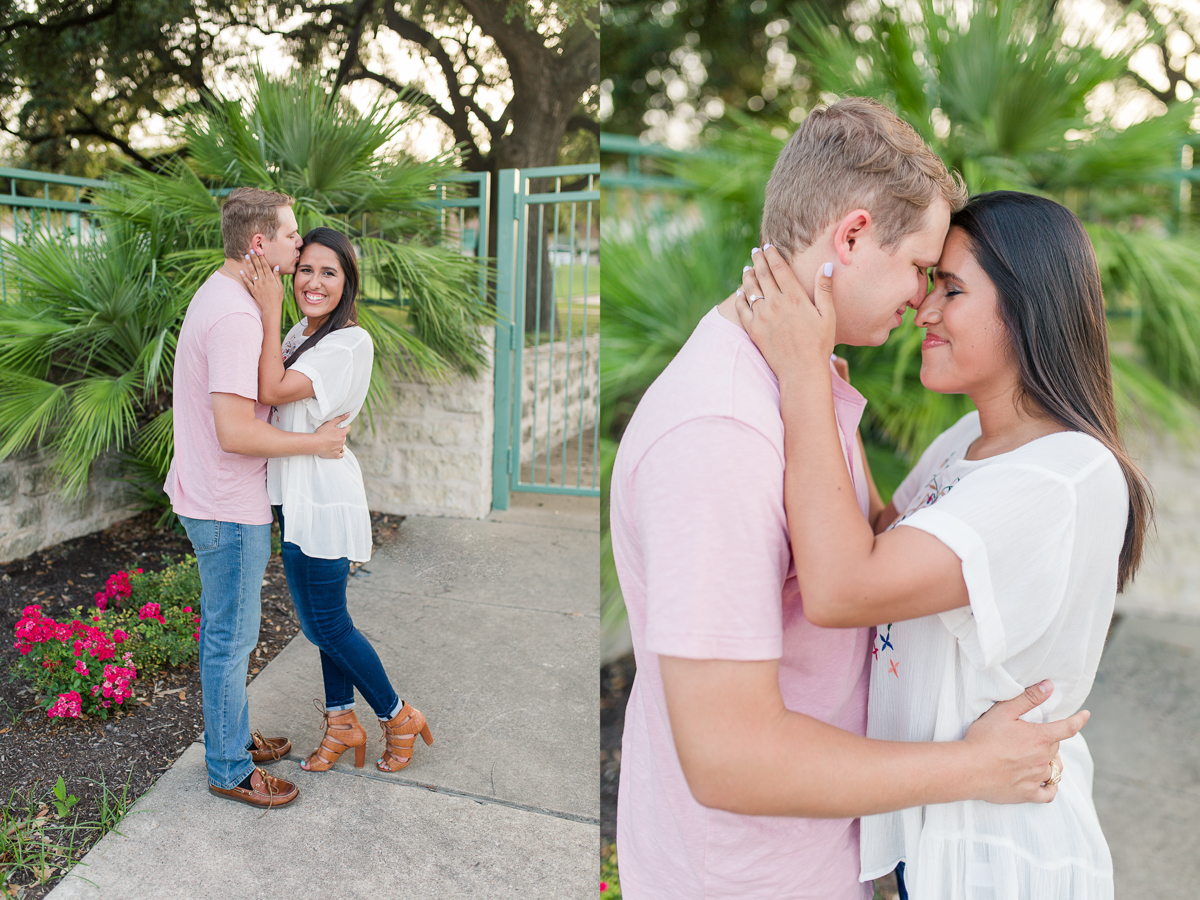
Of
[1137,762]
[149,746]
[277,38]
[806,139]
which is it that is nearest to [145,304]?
[277,38]

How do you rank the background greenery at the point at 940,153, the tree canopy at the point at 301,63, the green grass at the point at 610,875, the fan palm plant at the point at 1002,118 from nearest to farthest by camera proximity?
the tree canopy at the point at 301,63 < the green grass at the point at 610,875 < the background greenery at the point at 940,153 < the fan palm plant at the point at 1002,118

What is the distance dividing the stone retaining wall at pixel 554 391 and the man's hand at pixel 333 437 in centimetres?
62

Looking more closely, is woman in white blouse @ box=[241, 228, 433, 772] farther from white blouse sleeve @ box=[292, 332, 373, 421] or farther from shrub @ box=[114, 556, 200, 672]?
shrub @ box=[114, 556, 200, 672]

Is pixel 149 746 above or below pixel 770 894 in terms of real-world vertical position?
below

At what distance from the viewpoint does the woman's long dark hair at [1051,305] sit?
3.25 ft

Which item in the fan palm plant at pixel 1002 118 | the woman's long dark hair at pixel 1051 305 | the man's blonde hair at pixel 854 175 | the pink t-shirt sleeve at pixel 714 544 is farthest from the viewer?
the fan palm plant at pixel 1002 118

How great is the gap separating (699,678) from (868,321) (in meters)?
0.46

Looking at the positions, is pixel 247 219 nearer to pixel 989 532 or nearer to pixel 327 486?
pixel 327 486

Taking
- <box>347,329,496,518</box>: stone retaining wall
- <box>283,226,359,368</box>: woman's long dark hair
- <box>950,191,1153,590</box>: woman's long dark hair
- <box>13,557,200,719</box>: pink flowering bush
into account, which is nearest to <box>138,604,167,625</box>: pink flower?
<box>13,557,200,719</box>: pink flowering bush

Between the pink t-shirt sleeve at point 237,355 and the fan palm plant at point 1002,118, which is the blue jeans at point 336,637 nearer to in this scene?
the pink t-shirt sleeve at point 237,355

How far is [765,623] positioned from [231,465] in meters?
1.29

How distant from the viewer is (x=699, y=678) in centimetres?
71

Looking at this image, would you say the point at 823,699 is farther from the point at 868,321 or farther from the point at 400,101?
the point at 400,101

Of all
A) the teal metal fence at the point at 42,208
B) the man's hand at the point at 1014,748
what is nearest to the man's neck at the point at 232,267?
the teal metal fence at the point at 42,208
